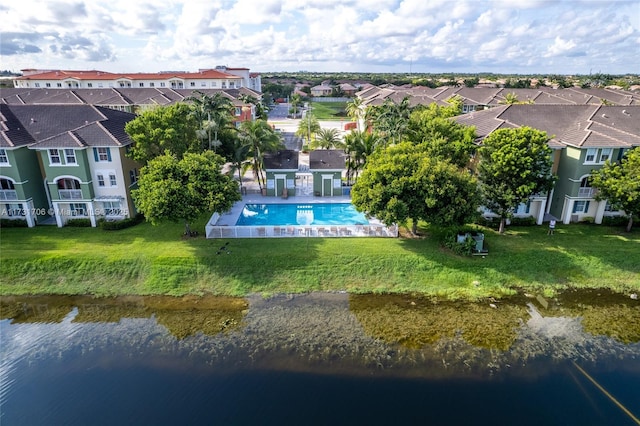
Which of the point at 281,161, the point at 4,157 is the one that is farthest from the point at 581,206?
the point at 4,157

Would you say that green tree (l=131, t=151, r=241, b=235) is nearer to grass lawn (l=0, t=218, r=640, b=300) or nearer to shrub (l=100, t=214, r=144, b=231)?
grass lawn (l=0, t=218, r=640, b=300)

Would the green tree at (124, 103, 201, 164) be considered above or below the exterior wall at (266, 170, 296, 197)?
above

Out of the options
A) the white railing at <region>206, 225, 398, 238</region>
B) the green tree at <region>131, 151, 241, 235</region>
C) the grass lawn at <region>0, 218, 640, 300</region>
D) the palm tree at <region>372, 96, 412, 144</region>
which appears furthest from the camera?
the palm tree at <region>372, 96, 412, 144</region>

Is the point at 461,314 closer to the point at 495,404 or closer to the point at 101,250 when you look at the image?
the point at 495,404

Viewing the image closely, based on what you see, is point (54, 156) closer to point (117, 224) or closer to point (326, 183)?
point (117, 224)

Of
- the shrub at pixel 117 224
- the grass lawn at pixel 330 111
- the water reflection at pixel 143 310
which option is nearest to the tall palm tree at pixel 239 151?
the shrub at pixel 117 224

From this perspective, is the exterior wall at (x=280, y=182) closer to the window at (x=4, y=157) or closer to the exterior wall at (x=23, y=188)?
the exterior wall at (x=23, y=188)

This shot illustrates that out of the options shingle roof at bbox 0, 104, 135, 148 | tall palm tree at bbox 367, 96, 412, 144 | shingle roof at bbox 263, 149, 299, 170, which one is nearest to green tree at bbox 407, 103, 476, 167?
tall palm tree at bbox 367, 96, 412, 144
